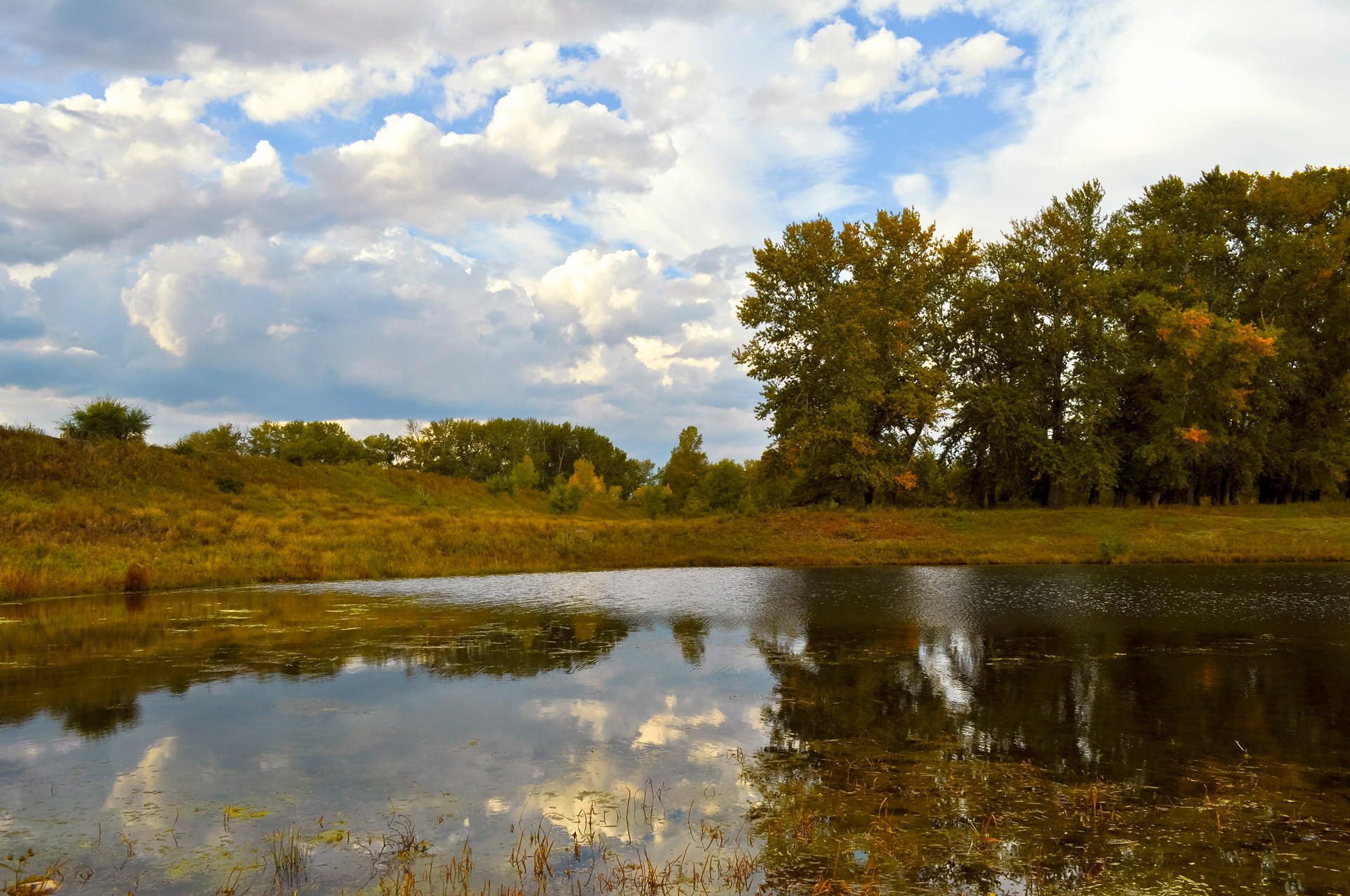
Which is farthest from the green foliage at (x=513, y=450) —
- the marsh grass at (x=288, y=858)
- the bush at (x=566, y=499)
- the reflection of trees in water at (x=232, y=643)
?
Answer: the marsh grass at (x=288, y=858)

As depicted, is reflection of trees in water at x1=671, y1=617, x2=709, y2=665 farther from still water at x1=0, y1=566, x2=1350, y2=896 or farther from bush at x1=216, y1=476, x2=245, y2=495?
bush at x1=216, y1=476, x2=245, y2=495

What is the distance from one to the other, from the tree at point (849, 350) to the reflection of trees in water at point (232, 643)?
26314mm

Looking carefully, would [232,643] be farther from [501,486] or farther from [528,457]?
[528,457]

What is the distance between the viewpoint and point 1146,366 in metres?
42.4

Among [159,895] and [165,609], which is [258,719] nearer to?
[159,895]

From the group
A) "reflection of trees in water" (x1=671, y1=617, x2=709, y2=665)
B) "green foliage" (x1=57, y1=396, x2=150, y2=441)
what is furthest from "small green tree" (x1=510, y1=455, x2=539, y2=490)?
"reflection of trees in water" (x1=671, y1=617, x2=709, y2=665)

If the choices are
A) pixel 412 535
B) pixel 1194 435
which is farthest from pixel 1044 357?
pixel 412 535

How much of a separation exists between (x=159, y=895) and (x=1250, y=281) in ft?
187

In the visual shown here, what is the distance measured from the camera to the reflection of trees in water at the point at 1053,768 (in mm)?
5402

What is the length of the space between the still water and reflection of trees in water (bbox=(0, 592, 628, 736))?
10cm

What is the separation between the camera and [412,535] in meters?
32.1

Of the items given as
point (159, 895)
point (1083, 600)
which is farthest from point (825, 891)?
point (1083, 600)

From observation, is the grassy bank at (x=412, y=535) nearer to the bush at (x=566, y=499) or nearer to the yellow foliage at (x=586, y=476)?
the bush at (x=566, y=499)

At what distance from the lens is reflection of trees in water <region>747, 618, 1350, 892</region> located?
5.40 meters
